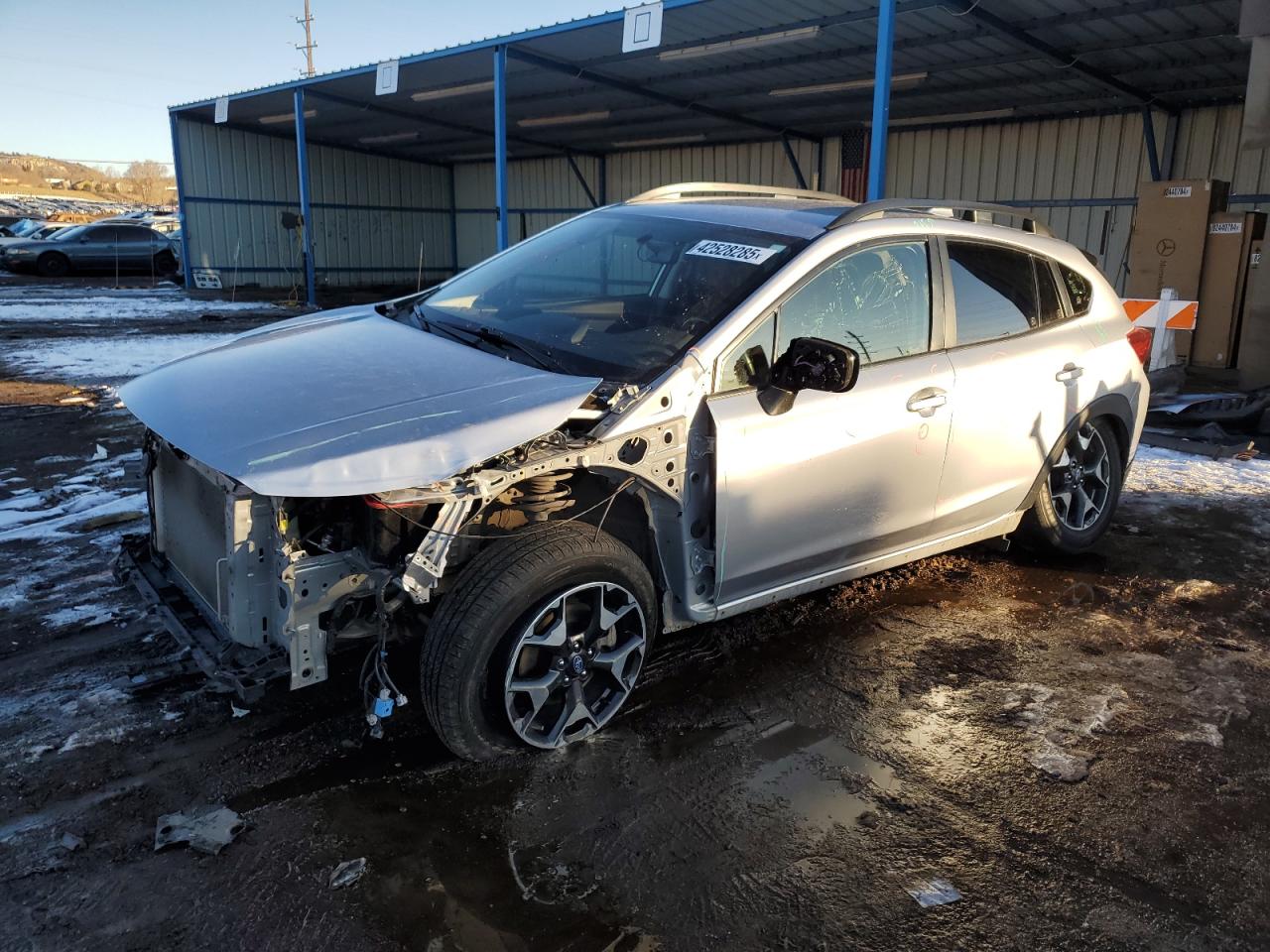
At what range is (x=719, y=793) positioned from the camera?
2994mm

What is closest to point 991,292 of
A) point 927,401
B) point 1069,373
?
point 1069,373

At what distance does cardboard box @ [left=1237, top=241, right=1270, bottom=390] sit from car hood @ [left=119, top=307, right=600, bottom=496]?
364 inches

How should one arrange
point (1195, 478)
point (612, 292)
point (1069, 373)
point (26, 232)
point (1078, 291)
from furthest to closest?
1. point (26, 232)
2. point (1195, 478)
3. point (1078, 291)
4. point (1069, 373)
5. point (612, 292)

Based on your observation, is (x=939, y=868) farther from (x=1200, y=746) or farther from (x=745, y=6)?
(x=745, y=6)

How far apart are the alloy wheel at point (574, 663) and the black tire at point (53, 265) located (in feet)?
89.7

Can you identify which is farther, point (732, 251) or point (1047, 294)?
point (1047, 294)

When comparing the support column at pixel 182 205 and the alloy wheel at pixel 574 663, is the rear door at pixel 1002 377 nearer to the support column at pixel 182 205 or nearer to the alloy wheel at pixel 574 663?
the alloy wheel at pixel 574 663

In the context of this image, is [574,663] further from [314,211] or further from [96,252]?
[96,252]

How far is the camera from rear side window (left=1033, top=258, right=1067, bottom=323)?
4547 mm

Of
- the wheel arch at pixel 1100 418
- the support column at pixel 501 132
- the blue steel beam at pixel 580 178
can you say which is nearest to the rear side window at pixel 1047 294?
the wheel arch at pixel 1100 418

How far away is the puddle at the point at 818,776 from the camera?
293cm

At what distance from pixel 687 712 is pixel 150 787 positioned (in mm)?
1782

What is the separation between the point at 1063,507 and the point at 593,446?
3059 mm

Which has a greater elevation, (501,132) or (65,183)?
(65,183)
